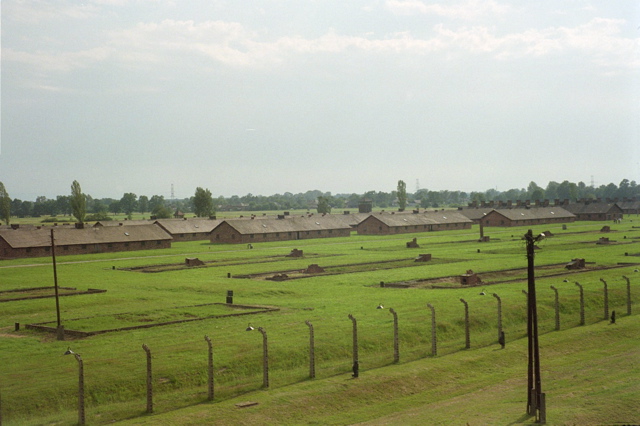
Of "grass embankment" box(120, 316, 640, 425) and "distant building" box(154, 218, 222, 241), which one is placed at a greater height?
"distant building" box(154, 218, 222, 241)

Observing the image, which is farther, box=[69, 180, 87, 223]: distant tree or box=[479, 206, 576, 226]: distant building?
box=[479, 206, 576, 226]: distant building

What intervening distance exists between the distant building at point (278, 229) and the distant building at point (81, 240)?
10099 mm

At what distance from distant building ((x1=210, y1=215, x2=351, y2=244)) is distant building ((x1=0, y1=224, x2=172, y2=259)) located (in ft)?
33.1

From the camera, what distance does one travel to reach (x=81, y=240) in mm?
92312

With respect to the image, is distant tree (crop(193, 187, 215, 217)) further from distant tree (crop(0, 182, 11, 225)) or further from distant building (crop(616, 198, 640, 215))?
distant building (crop(616, 198, 640, 215))

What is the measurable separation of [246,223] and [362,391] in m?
86.1

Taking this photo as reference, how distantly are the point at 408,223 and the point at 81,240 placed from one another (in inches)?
2499

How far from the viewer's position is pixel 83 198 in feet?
430

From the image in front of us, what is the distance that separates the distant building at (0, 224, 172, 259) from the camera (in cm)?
8512

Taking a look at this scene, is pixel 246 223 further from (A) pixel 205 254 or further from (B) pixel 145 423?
(B) pixel 145 423

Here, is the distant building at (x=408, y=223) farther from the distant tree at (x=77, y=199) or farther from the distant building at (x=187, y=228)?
the distant tree at (x=77, y=199)

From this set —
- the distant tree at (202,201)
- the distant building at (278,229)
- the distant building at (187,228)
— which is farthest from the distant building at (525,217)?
the distant tree at (202,201)

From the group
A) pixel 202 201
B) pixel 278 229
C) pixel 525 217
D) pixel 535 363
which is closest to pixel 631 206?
pixel 525 217

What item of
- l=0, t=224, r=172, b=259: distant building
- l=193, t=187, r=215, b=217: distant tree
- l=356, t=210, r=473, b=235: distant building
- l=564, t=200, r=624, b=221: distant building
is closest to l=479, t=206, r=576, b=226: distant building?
l=356, t=210, r=473, b=235: distant building
